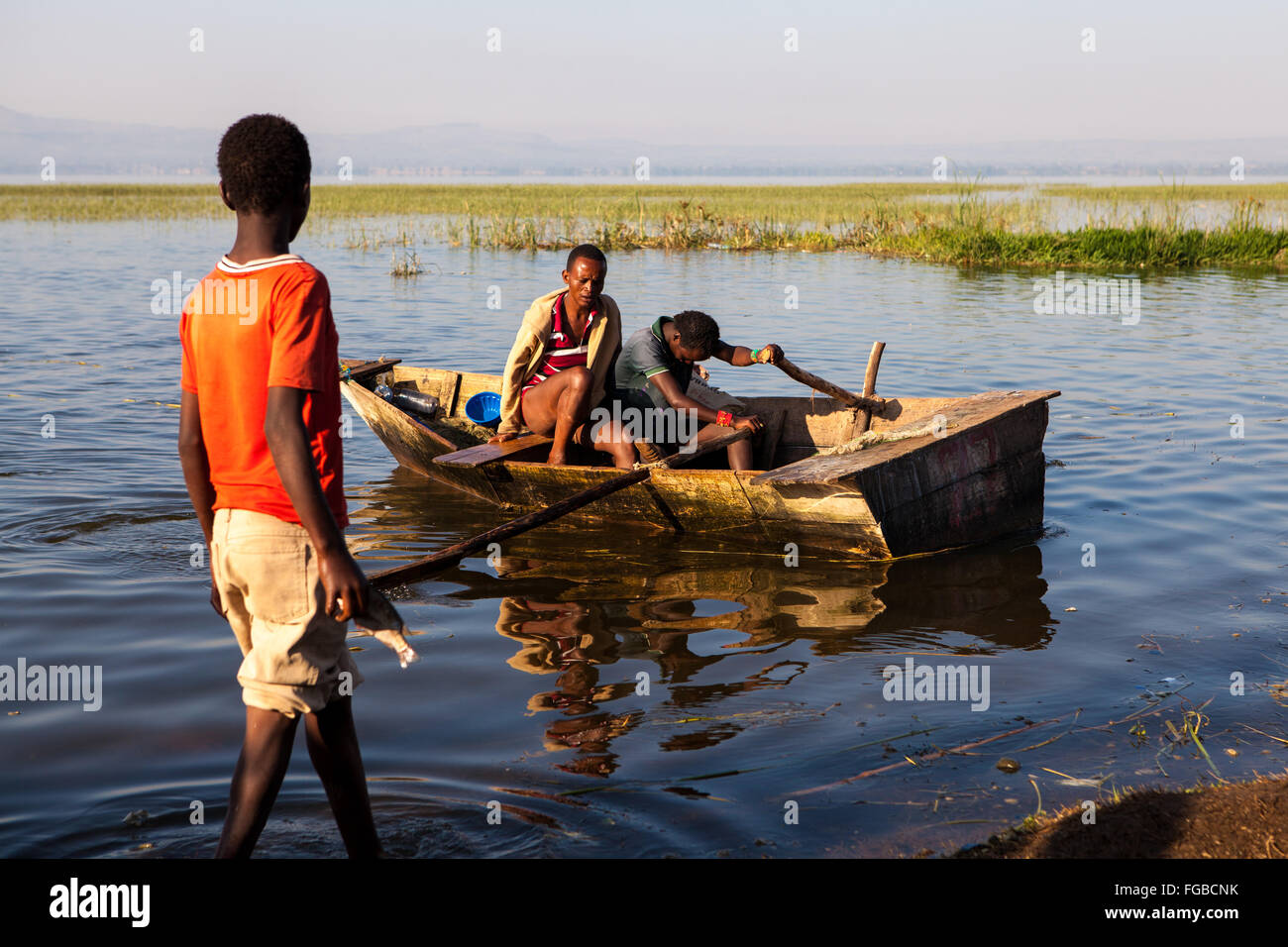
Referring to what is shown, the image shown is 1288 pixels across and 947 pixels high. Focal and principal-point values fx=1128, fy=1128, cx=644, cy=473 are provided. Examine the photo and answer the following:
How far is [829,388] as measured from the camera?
6.36 metres

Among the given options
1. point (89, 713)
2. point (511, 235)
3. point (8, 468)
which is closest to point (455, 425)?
point (8, 468)

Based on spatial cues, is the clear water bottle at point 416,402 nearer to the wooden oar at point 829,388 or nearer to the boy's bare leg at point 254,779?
the wooden oar at point 829,388

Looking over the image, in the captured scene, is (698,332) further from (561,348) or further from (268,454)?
(268,454)

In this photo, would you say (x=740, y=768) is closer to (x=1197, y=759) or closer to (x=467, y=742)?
(x=467, y=742)

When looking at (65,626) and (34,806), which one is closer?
(34,806)

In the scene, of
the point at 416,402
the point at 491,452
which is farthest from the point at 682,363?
the point at 416,402

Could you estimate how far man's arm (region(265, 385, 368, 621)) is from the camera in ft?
7.36

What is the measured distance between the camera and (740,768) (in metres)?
3.63

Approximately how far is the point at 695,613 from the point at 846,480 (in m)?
0.93

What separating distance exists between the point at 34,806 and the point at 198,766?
0.46 m

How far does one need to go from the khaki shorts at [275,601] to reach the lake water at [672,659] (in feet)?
2.78

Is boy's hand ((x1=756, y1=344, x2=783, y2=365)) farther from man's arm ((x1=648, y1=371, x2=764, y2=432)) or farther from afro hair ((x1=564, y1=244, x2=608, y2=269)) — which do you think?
afro hair ((x1=564, y1=244, x2=608, y2=269))

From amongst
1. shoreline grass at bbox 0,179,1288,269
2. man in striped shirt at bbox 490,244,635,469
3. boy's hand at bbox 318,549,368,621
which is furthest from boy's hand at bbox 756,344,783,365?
shoreline grass at bbox 0,179,1288,269
